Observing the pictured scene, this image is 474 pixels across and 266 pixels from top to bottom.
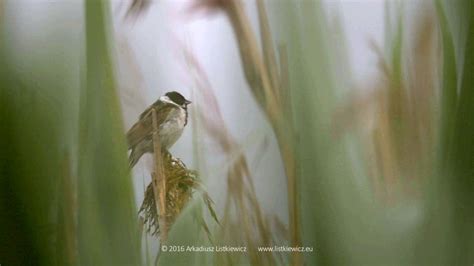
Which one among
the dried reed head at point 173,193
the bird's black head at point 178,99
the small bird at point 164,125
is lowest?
the dried reed head at point 173,193

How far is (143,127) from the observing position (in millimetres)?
1044

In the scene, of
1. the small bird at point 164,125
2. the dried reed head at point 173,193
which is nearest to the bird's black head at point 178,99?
the small bird at point 164,125

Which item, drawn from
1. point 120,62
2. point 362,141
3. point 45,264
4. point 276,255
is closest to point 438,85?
point 362,141

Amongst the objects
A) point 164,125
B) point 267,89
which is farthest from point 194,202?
point 267,89

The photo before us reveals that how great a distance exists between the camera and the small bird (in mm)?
1043

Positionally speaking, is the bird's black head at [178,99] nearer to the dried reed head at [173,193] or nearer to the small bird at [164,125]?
the small bird at [164,125]

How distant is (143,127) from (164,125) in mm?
44

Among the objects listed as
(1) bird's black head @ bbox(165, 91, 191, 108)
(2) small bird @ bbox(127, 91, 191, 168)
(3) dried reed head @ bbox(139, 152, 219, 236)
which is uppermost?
(1) bird's black head @ bbox(165, 91, 191, 108)

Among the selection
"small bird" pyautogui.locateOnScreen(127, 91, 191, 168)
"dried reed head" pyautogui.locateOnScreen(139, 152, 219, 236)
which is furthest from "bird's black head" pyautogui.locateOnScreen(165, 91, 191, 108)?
"dried reed head" pyautogui.locateOnScreen(139, 152, 219, 236)

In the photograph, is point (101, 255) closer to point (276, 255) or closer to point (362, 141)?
Answer: point (276, 255)

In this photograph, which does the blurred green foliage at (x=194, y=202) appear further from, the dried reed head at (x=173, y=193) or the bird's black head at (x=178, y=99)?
the bird's black head at (x=178, y=99)

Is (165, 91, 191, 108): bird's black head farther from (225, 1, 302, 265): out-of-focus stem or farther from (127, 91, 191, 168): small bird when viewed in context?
(225, 1, 302, 265): out-of-focus stem

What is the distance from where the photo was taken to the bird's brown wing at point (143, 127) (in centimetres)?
104

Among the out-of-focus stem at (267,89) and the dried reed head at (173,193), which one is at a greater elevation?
the out-of-focus stem at (267,89)
